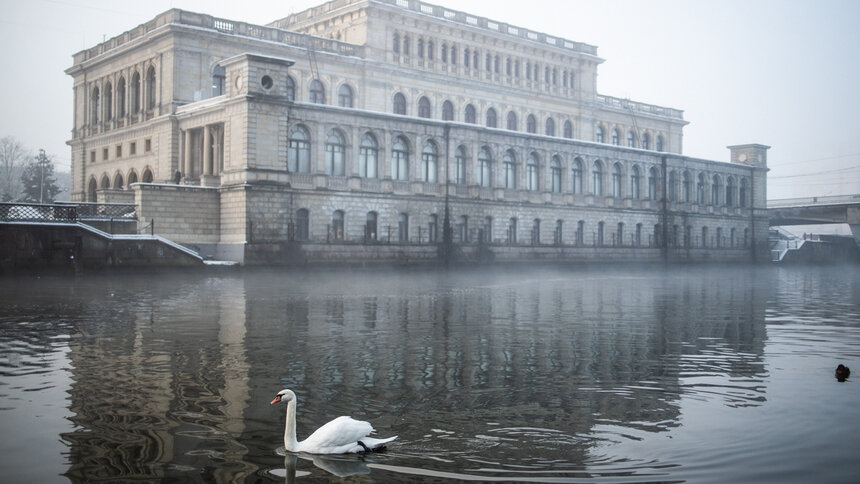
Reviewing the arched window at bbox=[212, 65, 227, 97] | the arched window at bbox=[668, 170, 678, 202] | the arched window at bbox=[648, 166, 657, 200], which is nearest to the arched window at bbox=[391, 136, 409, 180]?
the arched window at bbox=[212, 65, 227, 97]

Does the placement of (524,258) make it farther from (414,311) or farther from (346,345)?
(346,345)

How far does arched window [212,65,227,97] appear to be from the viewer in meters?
65.5

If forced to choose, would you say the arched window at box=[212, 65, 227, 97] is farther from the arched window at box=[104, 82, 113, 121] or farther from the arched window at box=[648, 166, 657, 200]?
the arched window at box=[648, 166, 657, 200]

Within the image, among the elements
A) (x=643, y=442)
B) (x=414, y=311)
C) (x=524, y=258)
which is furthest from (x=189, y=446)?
(x=524, y=258)

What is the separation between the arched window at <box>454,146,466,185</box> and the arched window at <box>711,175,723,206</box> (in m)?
34.7

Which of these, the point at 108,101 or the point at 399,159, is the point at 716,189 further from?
the point at 108,101

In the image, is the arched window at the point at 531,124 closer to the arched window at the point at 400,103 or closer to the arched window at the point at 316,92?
the arched window at the point at 400,103

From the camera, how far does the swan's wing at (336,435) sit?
876cm

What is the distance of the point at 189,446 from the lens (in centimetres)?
916

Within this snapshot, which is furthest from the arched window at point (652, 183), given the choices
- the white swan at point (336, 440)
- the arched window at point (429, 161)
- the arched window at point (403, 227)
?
the white swan at point (336, 440)

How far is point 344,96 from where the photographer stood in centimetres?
7381

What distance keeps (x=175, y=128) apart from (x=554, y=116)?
43.4 meters

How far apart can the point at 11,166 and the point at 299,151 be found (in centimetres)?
6466

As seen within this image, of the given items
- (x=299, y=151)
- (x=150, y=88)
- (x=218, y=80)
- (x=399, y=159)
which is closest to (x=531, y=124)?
(x=399, y=159)
